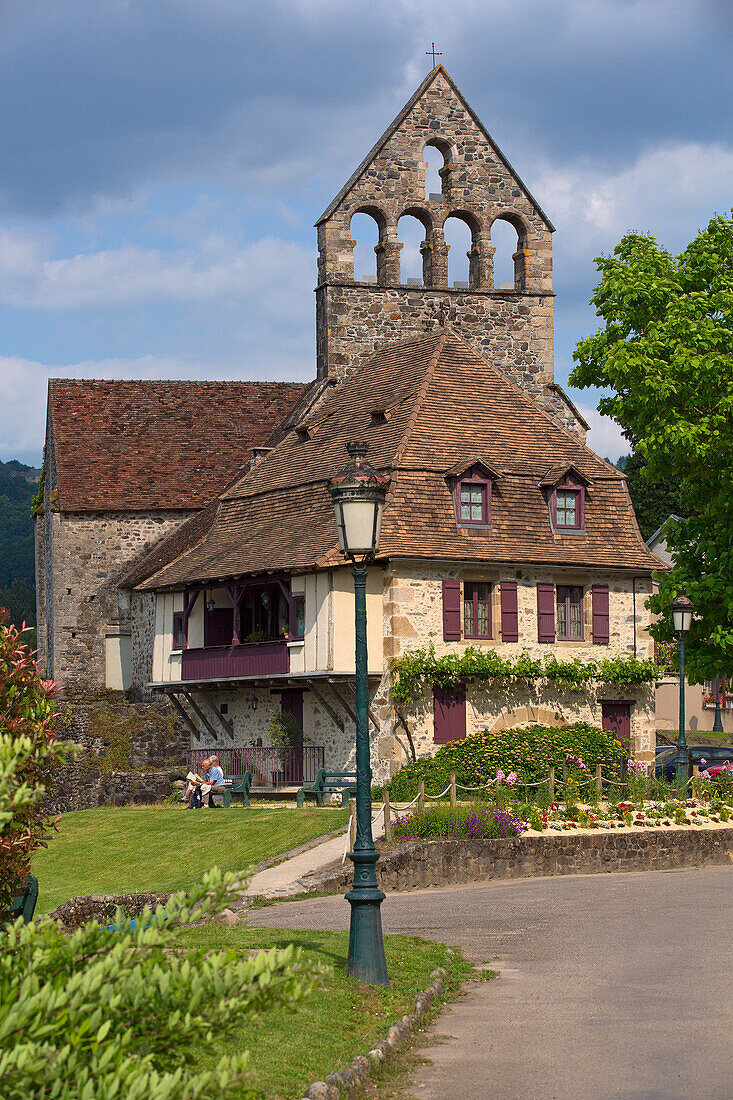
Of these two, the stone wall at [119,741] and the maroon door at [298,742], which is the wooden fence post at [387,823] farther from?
the stone wall at [119,741]

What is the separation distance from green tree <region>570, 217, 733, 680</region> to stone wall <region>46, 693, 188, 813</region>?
13.5 m

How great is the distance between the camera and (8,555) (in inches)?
4596

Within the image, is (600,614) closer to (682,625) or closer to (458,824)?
(682,625)

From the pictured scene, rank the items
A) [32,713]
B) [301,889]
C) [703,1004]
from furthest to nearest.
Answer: [301,889], [703,1004], [32,713]

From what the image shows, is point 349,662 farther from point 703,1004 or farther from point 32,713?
point 32,713

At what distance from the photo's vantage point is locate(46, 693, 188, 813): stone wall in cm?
3581

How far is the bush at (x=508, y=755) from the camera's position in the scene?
87.7ft

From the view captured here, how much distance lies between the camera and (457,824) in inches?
873

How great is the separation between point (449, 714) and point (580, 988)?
18.6 metres

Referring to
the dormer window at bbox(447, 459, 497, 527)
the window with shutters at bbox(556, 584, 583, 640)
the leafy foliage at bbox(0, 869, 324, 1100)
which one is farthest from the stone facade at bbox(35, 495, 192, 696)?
the leafy foliage at bbox(0, 869, 324, 1100)

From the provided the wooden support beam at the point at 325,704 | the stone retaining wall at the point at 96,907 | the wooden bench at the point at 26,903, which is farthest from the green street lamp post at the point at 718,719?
the wooden bench at the point at 26,903

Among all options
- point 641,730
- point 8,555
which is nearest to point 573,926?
point 641,730

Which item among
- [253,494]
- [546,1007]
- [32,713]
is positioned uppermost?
[253,494]

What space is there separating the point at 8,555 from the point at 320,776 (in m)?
91.6
